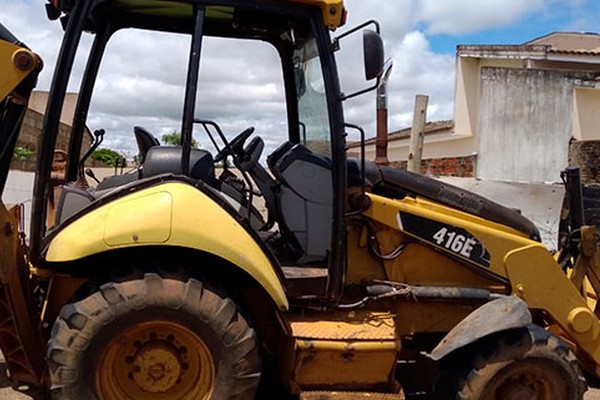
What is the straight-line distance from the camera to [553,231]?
765 cm

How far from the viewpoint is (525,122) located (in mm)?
15383

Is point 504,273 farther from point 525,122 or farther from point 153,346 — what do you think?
point 525,122

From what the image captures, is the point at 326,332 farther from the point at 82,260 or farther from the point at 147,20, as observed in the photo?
the point at 147,20

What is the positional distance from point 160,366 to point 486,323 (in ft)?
6.08

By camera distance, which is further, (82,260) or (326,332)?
(326,332)

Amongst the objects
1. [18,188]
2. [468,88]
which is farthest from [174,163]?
[468,88]

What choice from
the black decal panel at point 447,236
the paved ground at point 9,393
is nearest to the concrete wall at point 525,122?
the paved ground at point 9,393

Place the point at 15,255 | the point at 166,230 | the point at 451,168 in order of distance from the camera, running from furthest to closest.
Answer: the point at 451,168 < the point at 15,255 < the point at 166,230

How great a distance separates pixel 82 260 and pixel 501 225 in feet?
8.65

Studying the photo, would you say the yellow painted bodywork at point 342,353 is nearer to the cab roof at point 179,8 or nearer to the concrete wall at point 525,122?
the cab roof at point 179,8

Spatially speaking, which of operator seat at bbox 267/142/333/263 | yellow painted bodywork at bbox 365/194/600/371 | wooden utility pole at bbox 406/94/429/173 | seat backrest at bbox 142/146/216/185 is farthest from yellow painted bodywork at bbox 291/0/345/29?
wooden utility pole at bbox 406/94/429/173

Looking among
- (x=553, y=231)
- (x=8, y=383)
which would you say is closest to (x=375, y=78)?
(x=8, y=383)

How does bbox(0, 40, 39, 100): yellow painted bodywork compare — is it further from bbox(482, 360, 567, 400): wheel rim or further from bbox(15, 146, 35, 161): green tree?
bbox(15, 146, 35, 161): green tree

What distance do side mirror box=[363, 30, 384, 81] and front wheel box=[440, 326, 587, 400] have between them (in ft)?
5.71
